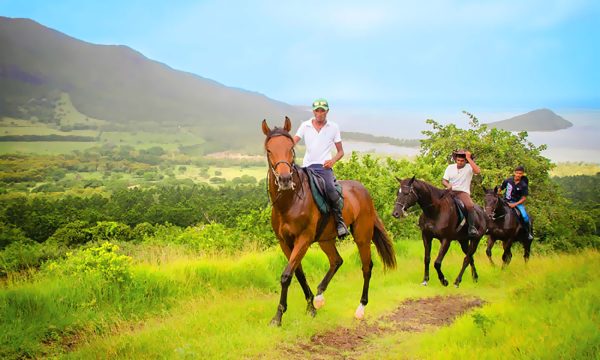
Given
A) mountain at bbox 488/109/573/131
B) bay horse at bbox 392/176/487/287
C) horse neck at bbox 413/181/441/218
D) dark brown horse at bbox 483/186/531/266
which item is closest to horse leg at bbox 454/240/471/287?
bay horse at bbox 392/176/487/287

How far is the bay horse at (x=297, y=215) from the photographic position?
6.90 meters

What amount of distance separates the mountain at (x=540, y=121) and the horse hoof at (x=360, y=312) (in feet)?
154

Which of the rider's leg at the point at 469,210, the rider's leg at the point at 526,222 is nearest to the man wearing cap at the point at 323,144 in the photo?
the rider's leg at the point at 469,210

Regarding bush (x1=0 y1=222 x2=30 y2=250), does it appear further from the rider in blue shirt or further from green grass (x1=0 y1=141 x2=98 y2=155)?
green grass (x1=0 y1=141 x2=98 y2=155)

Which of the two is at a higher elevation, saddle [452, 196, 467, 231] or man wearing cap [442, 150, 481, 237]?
man wearing cap [442, 150, 481, 237]

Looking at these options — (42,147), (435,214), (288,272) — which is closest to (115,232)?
(435,214)

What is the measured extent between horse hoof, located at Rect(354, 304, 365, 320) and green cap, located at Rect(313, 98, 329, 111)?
360cm

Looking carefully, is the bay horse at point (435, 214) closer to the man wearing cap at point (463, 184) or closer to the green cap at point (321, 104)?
the man wearing cap at point (463, 184)

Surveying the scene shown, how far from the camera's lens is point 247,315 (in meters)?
7.63

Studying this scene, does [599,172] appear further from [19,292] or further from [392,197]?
[19,292]

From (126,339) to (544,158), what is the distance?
29.1 metres

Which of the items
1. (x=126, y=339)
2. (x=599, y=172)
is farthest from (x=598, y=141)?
(x=126, y=339)

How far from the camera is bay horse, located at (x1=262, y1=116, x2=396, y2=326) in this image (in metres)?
6.90

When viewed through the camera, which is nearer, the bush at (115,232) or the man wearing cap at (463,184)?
the man wearing cap at (463,184)
